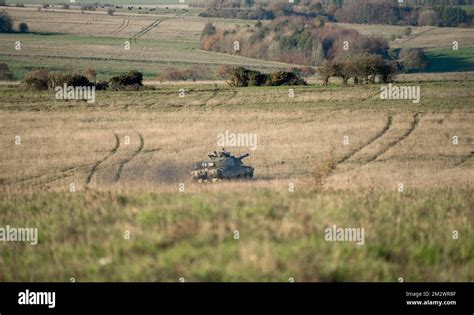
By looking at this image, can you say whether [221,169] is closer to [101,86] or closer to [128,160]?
[128,160]

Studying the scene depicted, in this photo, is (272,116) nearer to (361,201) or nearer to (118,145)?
(118,145)

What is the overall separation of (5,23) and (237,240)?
121451 millimetres

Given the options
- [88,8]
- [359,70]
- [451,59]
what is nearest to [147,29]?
[88,8]

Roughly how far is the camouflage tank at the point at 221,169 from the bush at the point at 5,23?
104 m

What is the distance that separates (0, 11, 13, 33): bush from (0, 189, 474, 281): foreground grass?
117m

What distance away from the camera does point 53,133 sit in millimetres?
42312

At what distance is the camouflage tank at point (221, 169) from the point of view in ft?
87.4

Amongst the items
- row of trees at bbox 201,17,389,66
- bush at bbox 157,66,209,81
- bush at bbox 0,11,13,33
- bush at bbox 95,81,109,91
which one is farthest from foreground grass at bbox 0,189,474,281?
bush at bbox 0,11,13,33

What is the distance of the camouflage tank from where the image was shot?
2662cm

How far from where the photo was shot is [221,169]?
26688mm

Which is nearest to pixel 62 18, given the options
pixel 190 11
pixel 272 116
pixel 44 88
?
pixel 190 11

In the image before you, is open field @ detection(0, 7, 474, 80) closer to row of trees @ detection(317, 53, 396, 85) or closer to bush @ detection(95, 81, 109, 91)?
bush @ detection(95, 81, 109, 91)

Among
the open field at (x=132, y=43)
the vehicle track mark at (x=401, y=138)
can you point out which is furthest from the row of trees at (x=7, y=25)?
the vehicle track mark at (x=401, y=138)

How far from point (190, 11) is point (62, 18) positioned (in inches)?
1720
